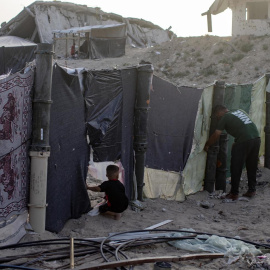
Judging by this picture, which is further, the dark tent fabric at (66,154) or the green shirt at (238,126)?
the green shirt at (238,126)

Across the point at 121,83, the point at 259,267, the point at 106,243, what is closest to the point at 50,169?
the point at 106,243

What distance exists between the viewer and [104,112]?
6098 mm

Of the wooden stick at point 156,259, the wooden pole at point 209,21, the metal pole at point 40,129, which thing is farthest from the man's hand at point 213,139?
the wooden pole at point 209,21

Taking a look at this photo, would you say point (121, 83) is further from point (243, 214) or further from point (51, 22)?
point (51, 22)

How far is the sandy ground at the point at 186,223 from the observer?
179 inches

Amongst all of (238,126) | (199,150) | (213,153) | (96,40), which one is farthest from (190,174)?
(96,40)

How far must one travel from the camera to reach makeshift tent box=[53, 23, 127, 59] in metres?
31.8

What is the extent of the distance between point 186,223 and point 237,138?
8.14 feet

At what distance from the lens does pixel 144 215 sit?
6.54 metres

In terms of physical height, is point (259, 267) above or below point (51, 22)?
below

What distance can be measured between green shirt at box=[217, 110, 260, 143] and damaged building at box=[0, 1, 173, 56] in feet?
82.0

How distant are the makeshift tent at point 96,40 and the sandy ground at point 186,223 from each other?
24.5 metres

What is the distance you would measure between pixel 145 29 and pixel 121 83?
3589 cm

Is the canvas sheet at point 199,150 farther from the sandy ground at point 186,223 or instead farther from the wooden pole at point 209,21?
the wooden pole at point 209,21
